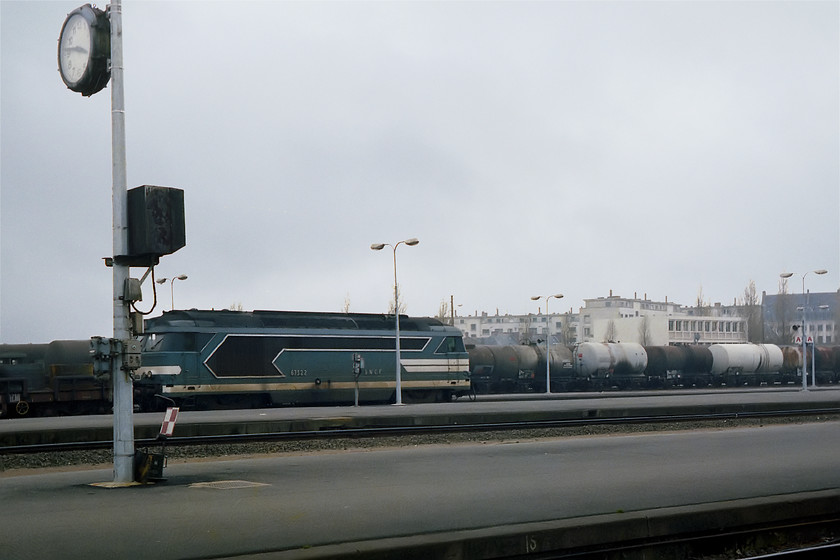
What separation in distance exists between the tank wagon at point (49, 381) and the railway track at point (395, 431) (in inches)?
483

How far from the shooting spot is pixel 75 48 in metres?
12.5

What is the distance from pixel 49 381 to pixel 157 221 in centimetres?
2225

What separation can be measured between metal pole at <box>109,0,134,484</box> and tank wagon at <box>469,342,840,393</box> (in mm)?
37900

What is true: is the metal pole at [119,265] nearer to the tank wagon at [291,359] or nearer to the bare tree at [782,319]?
the tank wagon at [291,359]

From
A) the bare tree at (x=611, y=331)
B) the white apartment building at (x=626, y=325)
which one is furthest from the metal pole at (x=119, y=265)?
the bare tree at (x=611, y=331)

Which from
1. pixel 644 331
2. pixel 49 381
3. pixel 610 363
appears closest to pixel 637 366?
pixel 610 363

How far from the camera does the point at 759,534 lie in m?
10.1

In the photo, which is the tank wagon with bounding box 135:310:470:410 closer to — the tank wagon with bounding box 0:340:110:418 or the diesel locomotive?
the diesel locomotive

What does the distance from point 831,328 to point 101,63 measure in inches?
7561

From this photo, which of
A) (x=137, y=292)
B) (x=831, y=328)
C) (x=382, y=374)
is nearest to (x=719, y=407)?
(x=382, y=374)

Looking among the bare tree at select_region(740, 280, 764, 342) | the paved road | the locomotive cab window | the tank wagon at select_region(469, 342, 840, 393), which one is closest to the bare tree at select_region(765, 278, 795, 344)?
the bare tree at select_region(740, 280, 764, 342)

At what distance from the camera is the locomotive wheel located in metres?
30.5

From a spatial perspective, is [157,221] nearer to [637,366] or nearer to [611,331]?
[637,366]

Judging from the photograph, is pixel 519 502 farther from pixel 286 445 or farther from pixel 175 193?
pixel 286 445
